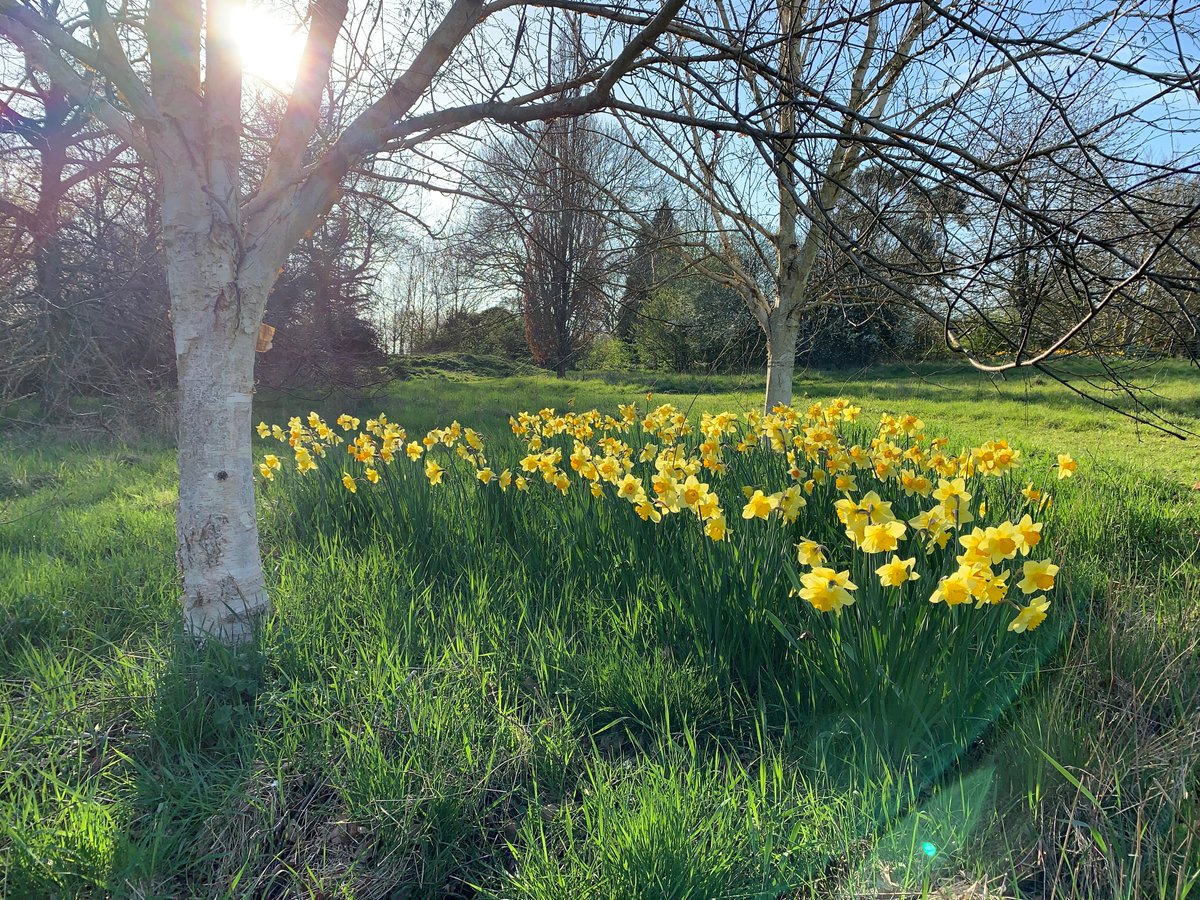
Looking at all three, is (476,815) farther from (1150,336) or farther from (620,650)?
(1150,336)

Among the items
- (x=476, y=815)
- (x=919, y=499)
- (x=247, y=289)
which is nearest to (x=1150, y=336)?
(x=919, y=499)

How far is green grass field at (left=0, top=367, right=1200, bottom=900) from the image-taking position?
1503 mm

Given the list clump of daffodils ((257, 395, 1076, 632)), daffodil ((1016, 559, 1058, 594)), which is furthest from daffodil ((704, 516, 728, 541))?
daffodil ((1016, 559, 1058, 594))

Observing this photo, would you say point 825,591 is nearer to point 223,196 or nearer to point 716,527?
point 716,527

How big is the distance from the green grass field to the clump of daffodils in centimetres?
19

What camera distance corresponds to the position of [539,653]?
2.31m

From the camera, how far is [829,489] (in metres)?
3.40

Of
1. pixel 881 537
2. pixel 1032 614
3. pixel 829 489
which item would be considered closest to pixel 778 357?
pixel 829 489

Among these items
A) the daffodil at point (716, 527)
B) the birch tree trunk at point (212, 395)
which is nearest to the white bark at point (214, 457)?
the birch tree trunk at point (212, 395)

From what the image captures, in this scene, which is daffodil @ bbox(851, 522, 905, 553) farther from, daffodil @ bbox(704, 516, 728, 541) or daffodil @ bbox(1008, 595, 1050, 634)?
daffodil @ bbox(704, 516, 728, 541)

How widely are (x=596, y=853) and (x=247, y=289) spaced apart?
7.30ft

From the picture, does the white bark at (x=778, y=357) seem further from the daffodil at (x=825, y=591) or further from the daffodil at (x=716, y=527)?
the daffodil at (x=825, y=591)

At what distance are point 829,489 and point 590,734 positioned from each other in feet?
6.48

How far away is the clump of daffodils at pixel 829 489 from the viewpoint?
1868 millimetres
